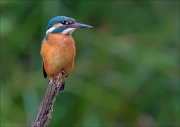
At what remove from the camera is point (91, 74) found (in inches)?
269

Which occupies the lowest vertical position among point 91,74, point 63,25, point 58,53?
point 91,74

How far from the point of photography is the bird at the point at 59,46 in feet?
13.6

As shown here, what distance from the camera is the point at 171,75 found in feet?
23.3

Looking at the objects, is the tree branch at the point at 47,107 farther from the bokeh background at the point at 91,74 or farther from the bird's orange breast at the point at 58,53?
the bokeh background at the point at 91,74

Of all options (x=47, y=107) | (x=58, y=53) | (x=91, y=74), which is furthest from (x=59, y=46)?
(x=91, y=74)

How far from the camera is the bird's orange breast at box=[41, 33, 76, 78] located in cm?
416

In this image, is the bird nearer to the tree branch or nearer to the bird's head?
the bird's head

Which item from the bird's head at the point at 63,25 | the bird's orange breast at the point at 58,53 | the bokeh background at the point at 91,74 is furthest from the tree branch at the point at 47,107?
the bokeh background at the point at 91,74

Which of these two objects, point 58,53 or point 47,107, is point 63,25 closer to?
point 58,53

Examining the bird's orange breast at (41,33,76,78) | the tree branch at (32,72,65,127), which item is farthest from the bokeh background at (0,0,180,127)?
the tree branch at (32,72,65,127)

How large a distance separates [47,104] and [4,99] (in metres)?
3.19

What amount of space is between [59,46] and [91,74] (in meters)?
2.69

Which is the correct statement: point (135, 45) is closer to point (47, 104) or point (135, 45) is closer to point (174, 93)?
point (174, 93)

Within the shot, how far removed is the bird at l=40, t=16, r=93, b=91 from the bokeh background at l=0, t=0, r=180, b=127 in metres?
2.24
